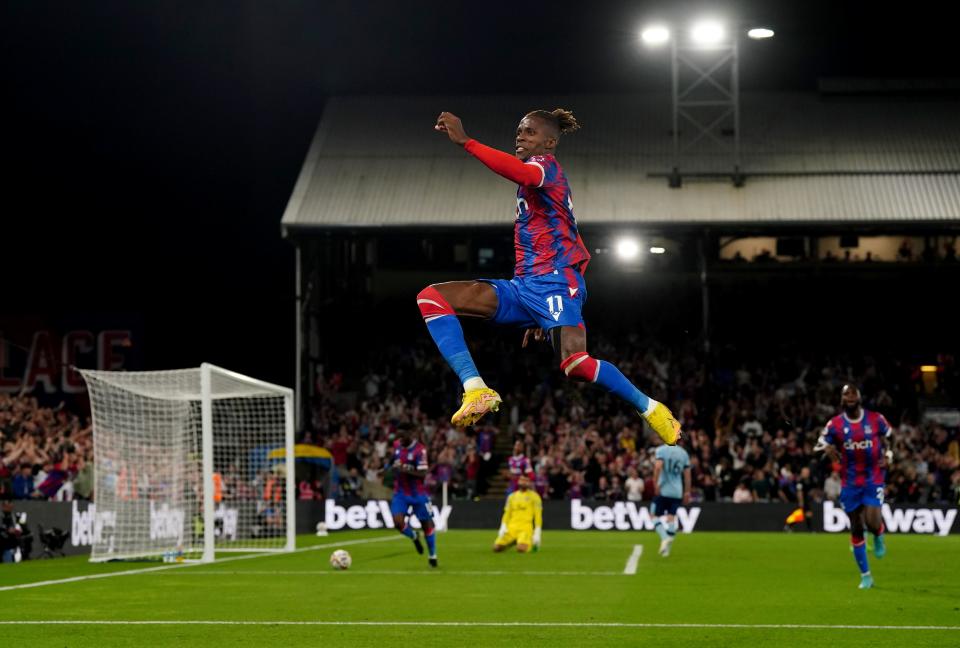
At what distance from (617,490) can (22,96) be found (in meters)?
17.9

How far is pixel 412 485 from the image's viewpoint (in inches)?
808

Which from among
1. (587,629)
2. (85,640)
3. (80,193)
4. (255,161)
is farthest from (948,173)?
(85,640)

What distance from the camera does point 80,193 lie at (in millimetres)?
39219

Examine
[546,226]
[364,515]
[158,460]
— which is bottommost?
[364,515]

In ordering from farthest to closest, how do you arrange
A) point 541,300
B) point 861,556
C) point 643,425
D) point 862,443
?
point 643,425 < point 861,556 < point 862,443 < point 541,300

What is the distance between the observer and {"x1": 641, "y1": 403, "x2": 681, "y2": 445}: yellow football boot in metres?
8.29

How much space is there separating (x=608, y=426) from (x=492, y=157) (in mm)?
30235

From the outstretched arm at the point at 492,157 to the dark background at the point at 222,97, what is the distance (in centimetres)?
2473

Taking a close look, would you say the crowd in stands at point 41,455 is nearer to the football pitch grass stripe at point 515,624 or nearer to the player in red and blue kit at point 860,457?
the football pitch grass stripe at point 515,624

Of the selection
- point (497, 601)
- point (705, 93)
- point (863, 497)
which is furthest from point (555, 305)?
point (705, 93)

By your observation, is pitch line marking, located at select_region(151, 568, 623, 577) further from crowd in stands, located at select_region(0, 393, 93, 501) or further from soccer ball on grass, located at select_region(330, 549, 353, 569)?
crowd in stands, located at select_region(0, 393, 93, 501)

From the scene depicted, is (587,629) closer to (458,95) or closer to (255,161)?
(255,161)

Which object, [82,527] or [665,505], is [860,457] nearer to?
[665,505]

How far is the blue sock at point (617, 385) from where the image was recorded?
8.28m
